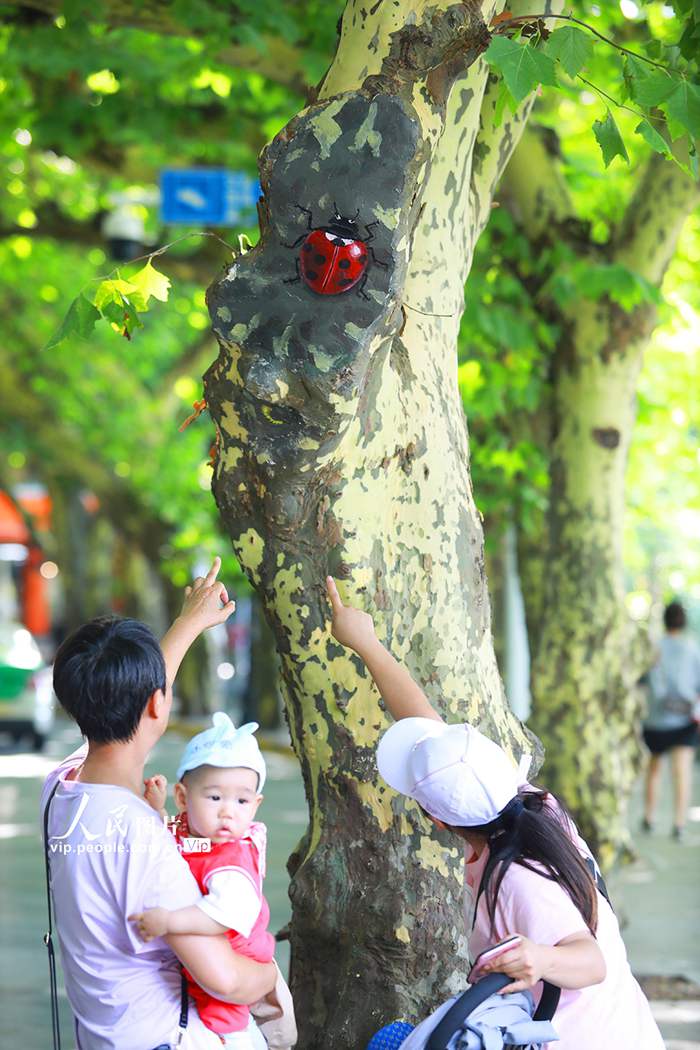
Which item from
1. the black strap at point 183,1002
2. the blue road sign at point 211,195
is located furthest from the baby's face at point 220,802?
the blue road sign at point 211,195

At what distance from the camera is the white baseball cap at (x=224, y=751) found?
3650 mm

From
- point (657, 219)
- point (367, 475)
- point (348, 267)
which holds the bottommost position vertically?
point (367, 475)

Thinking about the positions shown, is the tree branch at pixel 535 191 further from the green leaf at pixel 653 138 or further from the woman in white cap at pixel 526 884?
the woman in white cap at pixel 526 884

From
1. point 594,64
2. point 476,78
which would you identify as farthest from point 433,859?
point 594,64

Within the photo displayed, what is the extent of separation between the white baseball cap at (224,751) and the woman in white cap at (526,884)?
29cm

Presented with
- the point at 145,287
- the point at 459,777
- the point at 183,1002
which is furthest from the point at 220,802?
the point at 145,287

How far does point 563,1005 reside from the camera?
11.8 feet

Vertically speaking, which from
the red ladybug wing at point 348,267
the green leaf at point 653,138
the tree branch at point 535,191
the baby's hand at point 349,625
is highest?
the tree branch at point 535,191

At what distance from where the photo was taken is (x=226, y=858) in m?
3.58

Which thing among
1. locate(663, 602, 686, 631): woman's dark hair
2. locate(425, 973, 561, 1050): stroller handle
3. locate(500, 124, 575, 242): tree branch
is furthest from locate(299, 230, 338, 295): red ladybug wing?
locate(663, 602, 686, 631): woman's dark hair

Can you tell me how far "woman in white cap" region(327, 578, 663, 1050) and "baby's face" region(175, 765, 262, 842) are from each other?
1.03 ft

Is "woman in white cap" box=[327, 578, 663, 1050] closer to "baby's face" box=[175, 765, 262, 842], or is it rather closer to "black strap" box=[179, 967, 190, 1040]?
"baby's face" box=[175, 765, 262, 842]

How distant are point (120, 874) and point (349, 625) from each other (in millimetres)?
1203

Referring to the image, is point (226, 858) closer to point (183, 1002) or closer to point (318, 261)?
point (183, 1002)
